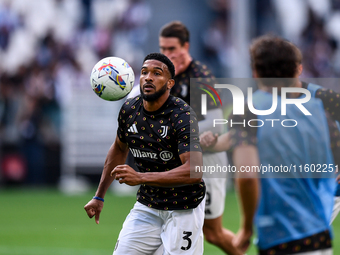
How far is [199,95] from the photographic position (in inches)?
255

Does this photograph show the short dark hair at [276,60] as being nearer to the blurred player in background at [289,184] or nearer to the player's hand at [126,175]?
the blurred player in background at [289,184]

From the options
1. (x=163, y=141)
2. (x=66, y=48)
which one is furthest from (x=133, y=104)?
(x=66, y=48)

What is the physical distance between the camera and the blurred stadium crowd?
15.9 m

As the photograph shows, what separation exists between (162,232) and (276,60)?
203 centimetres

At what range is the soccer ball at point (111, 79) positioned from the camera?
16.2 ft

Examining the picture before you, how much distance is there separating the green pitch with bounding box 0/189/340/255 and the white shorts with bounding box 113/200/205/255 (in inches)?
169

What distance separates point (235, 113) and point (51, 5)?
47.2ft

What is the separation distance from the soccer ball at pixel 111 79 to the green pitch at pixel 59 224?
15.6 feet

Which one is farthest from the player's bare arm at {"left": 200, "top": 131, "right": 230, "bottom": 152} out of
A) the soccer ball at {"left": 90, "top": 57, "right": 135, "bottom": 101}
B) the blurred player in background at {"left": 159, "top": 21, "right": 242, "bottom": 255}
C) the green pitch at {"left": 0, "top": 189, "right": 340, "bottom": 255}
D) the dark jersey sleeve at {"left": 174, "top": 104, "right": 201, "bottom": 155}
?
the green pitch at {"left": 0, "top": 189, "right": 340, "bottom": 255}

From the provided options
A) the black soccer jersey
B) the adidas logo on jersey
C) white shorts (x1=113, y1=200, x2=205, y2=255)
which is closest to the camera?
the black soccer jersey

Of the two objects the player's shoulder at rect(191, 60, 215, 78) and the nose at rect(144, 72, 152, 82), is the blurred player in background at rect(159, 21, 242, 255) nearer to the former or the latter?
the player's shoulder at rect(191, 60, 215, 78)

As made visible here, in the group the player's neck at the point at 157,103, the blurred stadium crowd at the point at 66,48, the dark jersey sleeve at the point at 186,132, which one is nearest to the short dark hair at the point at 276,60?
the dark jersey sleeve at the point at 186,132

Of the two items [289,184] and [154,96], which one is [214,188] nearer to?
[154,96]

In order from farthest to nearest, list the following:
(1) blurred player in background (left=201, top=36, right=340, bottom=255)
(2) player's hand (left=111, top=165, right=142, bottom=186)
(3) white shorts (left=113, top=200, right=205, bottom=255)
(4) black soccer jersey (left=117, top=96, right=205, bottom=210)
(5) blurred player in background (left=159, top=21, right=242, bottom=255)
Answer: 1. (5) blurred player in background (left=159, top=21, right=242, bottom=255)
2. (3) white shorts (left=113, top=200, right=205, bottom=255)
3. (4) black soccer jersey (left=117, top=96, right=205, bottom=210)
4. (2) player's hand (left=111, top=165, right=142, bottom=186)
5. (1) blurred player in background (left=201, top=36, right=340, bottom=255)
